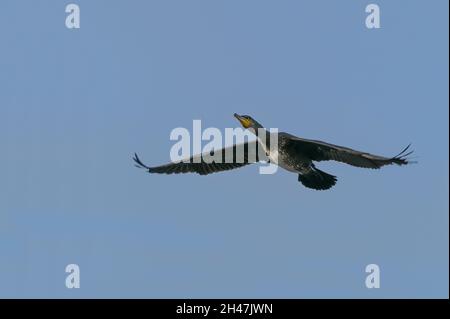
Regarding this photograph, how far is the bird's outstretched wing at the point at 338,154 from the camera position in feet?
70.0

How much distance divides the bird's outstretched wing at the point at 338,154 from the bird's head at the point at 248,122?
816 millimetres

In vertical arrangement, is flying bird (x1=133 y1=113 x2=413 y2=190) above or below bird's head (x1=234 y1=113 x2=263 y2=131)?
below

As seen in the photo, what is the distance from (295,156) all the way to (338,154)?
0.76m

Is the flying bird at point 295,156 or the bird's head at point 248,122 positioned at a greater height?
the bird's head at point 248,122

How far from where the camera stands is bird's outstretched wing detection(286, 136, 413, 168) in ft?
70.0

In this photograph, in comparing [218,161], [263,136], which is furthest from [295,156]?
[218,161]
